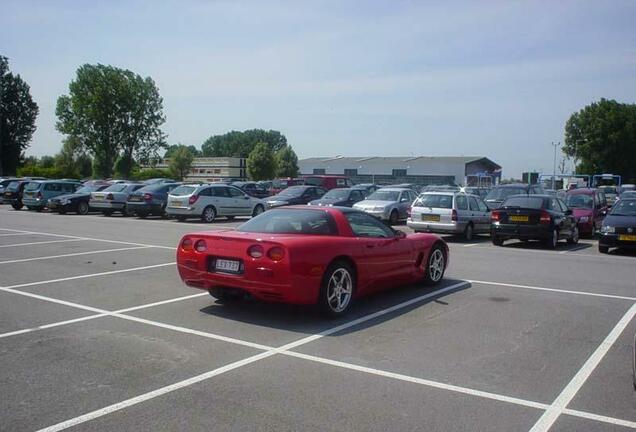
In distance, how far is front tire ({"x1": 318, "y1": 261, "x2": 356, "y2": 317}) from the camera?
7.17m

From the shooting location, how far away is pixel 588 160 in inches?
3201

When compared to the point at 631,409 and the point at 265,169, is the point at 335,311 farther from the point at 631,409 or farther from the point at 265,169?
the point at 265,169

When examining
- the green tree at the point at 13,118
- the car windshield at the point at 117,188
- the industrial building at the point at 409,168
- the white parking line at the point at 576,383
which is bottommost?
the white parking line at the point at 576,383

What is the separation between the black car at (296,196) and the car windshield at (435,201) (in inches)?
395

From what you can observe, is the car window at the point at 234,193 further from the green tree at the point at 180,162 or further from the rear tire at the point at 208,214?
the green tree at the point at 180,162

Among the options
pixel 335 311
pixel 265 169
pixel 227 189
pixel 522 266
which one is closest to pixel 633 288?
pixel 522 266

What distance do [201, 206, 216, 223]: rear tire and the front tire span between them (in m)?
17.6

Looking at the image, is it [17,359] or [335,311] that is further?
[335,311]

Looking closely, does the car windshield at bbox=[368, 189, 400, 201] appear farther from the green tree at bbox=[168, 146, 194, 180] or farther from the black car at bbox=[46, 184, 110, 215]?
the green tree at bbox=[168, 146, 194, 180]

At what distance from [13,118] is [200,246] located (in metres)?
73.6

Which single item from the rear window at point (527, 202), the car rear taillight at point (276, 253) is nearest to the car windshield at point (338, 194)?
the rear window at point (527, 202)

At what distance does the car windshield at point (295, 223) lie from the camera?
7.66 meters

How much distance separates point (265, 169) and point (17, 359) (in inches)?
3317

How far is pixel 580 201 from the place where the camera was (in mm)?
21547
